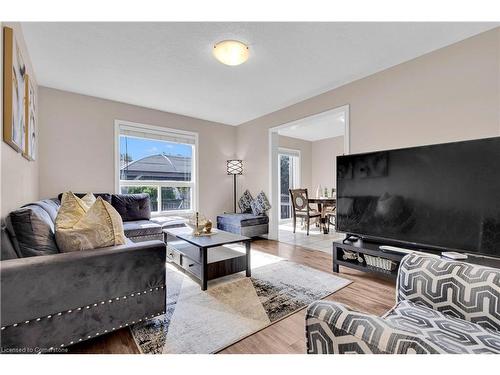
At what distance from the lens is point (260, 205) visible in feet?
14.4

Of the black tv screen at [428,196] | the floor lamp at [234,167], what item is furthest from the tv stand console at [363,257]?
the floor lamp at [234,167]

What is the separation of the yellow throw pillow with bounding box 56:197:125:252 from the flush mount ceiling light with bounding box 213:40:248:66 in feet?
5.71

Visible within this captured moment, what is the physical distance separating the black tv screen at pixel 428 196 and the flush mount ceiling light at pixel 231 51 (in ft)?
4.99

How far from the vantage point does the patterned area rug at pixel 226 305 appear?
148 cm

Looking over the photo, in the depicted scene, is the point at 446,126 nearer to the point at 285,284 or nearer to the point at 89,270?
the point at 285,284

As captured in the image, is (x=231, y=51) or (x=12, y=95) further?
(x=231, y=51)

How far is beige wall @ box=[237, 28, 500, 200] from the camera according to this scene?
2078 millimetres

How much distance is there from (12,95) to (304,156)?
240 inches

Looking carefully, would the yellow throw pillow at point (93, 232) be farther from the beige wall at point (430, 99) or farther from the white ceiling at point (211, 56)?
the beige wall at point (430, 99)

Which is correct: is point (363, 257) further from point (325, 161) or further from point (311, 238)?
point (325, 161)

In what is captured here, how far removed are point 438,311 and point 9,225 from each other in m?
2.35

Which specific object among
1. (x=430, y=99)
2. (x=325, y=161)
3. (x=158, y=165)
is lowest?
(x=158, y=165)


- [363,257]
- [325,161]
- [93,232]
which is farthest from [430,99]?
[325,161]

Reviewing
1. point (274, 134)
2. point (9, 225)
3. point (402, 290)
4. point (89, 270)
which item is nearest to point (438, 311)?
point (402, 290)
